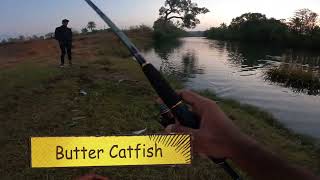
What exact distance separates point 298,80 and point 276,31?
60724 mm

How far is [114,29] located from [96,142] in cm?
93

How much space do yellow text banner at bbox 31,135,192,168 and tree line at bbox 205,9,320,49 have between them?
67.1 metres

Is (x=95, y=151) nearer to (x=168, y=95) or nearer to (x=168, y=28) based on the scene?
(x=168, y=95)

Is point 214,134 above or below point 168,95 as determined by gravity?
below

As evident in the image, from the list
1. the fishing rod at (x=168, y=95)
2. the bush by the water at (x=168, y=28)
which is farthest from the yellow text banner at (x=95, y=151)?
the bush by the water at (x=168, y=28)

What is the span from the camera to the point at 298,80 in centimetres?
2423

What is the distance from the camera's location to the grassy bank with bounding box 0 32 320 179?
6945 mm

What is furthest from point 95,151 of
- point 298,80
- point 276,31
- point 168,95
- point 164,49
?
→ point 276,31

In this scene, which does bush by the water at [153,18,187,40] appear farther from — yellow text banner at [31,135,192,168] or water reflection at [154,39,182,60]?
yellow text banner at [31,135,192,168]

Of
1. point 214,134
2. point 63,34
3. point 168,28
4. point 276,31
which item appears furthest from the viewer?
point 168,28

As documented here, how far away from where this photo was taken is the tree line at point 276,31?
72.6m

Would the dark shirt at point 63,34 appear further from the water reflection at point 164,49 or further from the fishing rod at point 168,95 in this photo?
the water reflection at point 164,49

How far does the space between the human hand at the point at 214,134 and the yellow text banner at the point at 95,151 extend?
0.89 m

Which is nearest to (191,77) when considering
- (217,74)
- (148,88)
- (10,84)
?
(217,74)
